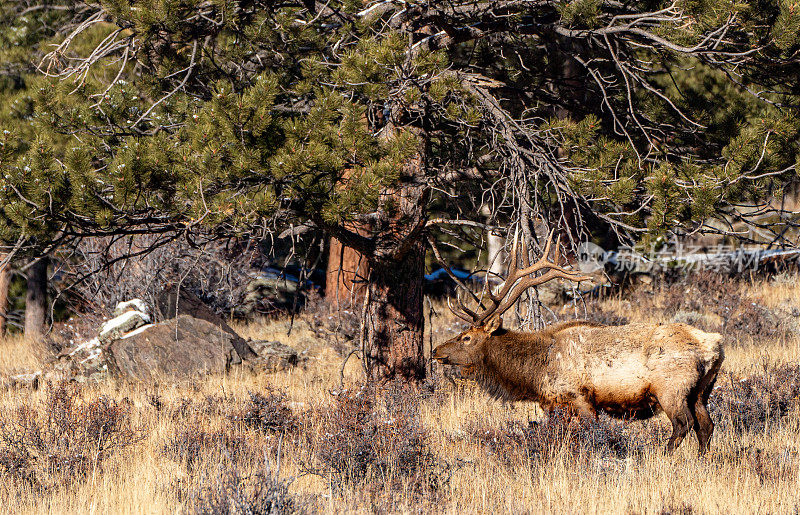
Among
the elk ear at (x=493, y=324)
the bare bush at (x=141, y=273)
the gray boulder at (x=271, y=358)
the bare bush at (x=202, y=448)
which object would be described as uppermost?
the bare bush at (x=141, y=273)

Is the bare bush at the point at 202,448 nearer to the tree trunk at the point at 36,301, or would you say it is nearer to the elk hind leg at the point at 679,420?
the elk hind leg at the point at 679,420

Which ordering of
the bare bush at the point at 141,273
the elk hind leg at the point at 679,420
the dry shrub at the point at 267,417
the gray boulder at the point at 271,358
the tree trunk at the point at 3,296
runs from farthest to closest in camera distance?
the tree trunk at the point at 3,296
the bare bush at the point at 141,273
the gray boulder at the point at 271,358
the dry shrub at the point at 267,417
the elk hind leg at the point at 679,420

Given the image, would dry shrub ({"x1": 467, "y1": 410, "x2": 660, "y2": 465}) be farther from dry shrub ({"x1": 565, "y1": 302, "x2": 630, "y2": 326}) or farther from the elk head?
dry shrub ({"x1": 565, "y1": 302, "x2": 630, "y2": 326})

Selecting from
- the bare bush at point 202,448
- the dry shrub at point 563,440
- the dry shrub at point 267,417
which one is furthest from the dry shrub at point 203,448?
the dry shrub at point 563,440

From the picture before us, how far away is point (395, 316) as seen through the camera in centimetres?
834

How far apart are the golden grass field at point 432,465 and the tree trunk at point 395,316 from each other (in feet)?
1.37

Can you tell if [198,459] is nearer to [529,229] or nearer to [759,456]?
[529,229]

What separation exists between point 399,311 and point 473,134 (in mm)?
2103

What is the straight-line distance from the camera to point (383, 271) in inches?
323

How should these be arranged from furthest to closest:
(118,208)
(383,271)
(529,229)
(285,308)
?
(285,308) < (383,271) < (529,229) < (118,208)

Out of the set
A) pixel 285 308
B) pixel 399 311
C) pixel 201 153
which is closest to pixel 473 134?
pixel 399 311

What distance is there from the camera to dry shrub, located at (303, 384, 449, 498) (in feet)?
18.1

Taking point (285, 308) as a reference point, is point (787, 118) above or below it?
above

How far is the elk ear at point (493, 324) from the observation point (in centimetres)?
755
